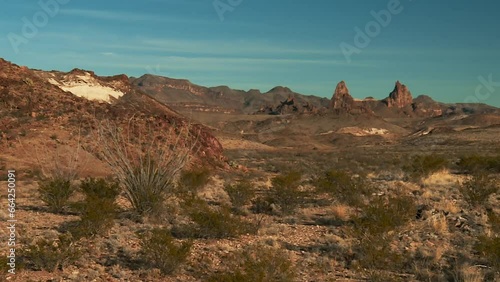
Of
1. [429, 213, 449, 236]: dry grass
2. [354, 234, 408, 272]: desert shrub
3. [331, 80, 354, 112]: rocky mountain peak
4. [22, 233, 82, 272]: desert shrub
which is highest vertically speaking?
[331, 80, 354, 112]: rocky mountain peak

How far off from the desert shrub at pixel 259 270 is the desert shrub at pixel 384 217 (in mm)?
2352

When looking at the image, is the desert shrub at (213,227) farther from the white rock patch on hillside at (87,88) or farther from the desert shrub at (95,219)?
the white rock patch on hillside at (87,88)

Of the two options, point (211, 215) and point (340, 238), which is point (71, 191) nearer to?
point (211, 215)

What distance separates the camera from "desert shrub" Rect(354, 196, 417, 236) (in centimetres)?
1027

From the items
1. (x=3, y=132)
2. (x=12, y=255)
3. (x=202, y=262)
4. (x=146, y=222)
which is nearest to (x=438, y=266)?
(x=202, y=262)

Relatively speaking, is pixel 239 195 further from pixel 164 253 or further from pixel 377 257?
pixel 377 257

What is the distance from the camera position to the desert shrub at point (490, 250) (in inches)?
334

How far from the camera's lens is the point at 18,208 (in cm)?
1365

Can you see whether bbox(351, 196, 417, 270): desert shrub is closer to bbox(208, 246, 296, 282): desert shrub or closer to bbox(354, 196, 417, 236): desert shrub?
bbox(354, 196, 417, 236): desert shrub

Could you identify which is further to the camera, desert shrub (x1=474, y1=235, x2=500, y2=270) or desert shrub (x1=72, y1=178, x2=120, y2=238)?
desert shrub (x1=72, y1=178, x2=120, y2=238)

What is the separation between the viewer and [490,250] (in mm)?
8688

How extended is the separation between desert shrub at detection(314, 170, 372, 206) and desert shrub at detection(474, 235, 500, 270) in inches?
211

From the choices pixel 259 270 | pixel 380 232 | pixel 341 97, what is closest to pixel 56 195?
pixel 259 270

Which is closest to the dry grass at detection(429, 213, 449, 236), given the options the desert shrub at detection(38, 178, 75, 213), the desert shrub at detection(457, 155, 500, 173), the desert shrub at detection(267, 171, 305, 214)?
the desert shrub at detection(267, 171, 305, 214)
